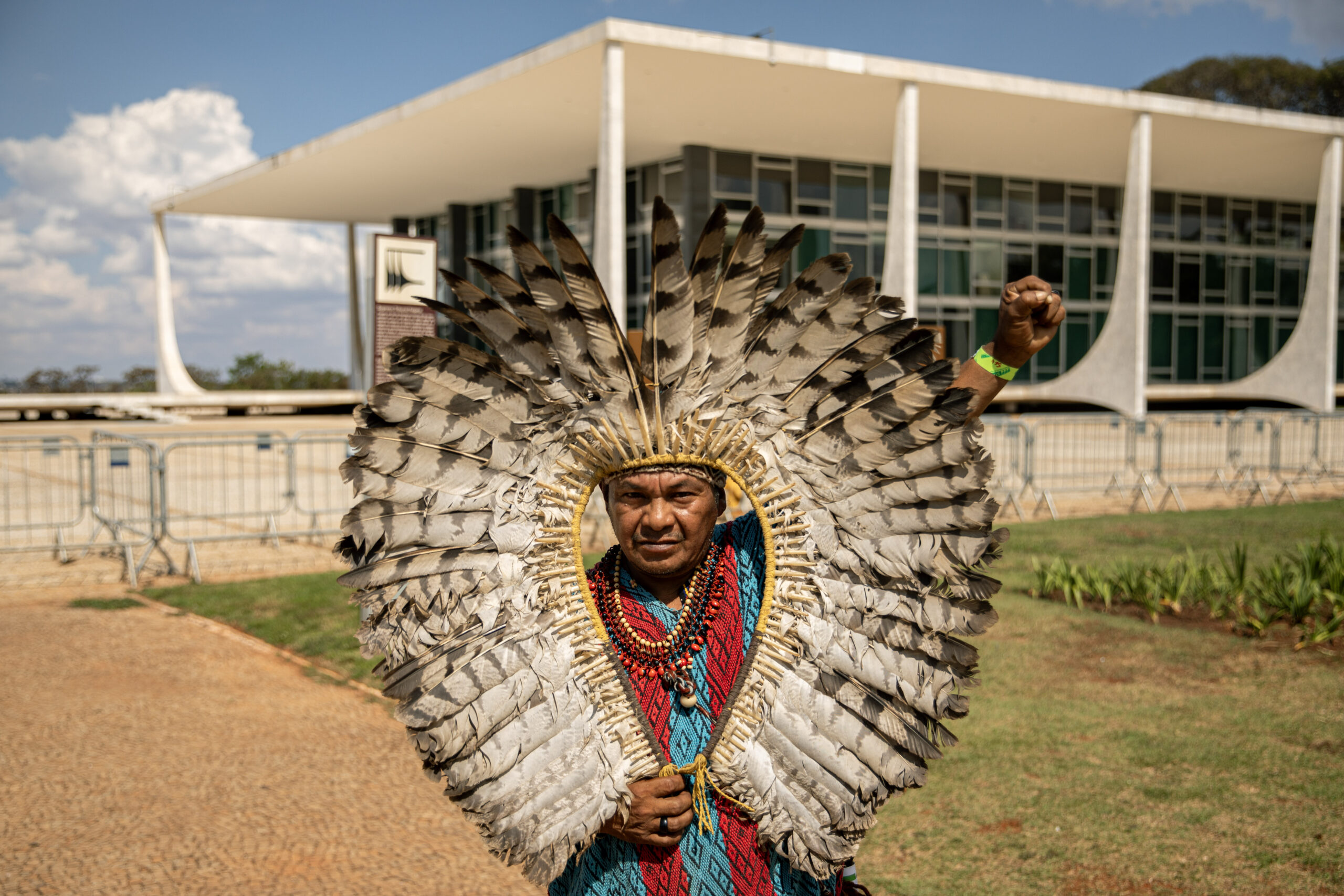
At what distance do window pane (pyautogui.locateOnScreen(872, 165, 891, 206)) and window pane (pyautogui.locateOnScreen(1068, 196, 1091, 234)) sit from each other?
6.97 metres

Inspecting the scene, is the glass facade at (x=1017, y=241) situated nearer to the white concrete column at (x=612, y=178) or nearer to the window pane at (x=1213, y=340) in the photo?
the window pane at (x=1213, y=340)

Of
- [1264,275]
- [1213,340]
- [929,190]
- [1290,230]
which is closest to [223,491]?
[929,190]

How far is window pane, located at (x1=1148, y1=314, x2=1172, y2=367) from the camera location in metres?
Answer: 33.1

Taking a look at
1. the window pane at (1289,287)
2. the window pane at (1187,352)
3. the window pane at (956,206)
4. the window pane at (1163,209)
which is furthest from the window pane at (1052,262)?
the window pane at (1289,287)

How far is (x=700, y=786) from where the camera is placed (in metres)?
2.17

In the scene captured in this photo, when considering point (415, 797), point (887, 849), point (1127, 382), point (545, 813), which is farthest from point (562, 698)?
point (1127, 382)

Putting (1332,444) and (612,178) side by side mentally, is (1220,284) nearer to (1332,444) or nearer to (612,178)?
(1332,444)

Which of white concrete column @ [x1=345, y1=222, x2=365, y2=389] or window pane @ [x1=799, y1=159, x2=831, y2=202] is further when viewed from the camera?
white concrete column @ [x1=345, y1=222, x2=365, y2=389]

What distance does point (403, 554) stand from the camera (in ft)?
7.00

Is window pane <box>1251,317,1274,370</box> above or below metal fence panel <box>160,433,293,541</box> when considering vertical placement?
above

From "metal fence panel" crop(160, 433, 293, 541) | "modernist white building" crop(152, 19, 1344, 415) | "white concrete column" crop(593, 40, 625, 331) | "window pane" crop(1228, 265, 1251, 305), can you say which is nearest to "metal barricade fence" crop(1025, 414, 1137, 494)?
"modernist white building" crop(152, 19, 1344, 415)

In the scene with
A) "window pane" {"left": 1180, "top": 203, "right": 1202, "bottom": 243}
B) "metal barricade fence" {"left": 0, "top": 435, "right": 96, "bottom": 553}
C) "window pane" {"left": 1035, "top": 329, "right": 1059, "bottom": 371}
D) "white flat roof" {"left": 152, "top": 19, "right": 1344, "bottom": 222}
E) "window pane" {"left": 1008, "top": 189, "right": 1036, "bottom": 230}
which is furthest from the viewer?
"window pane" {"left": 1180, "top": 203, "right": 1202, "bottom": 243}

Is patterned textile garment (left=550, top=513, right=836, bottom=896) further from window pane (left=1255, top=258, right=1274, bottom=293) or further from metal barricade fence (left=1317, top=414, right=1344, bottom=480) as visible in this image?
window pane (left=1255, top=258, right=1274, bottom=293)

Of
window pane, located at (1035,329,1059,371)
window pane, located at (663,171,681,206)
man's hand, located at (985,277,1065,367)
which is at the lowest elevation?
man's hand, located at (985,277,1065,367)
